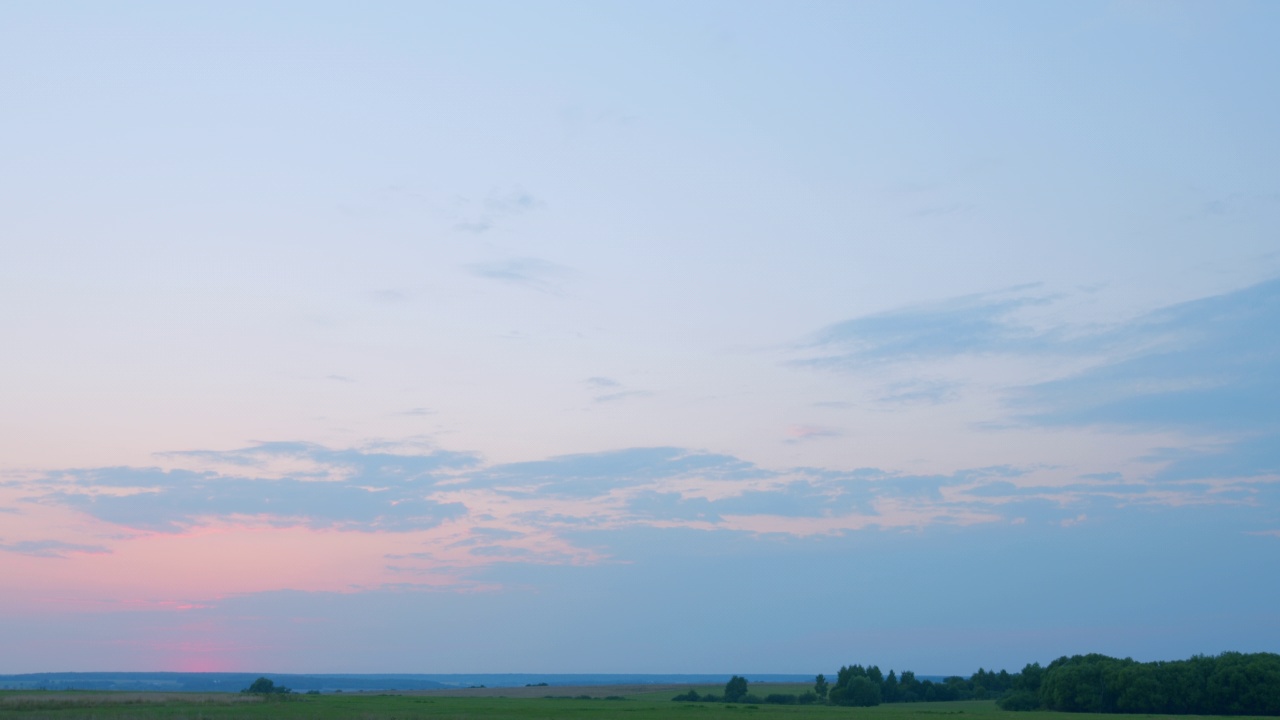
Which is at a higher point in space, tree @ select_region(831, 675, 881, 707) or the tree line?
the tree line

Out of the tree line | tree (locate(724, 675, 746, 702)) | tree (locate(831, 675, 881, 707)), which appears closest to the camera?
the tree line

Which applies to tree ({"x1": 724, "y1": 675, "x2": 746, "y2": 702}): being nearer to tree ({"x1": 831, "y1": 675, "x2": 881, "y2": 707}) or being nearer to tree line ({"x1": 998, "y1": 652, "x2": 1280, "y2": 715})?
tree ({"x1": 831, "y1": 675, "x2": 881, "y2": 707})

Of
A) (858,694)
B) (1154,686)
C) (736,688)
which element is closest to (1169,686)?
(1154,686)

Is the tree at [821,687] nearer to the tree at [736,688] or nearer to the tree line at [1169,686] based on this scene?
the tree at [736,688]

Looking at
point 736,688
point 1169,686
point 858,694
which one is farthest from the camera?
point 736,688

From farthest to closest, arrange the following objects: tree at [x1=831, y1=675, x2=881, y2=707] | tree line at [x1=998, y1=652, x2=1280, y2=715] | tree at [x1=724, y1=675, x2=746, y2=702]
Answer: tree at [x1=724, y1=675, x2=746, y2=702], tree at [x1=831, y1=675, x2=881, y2=707], tree line at [x1=998, y1=652, x2=1280, y2=715]

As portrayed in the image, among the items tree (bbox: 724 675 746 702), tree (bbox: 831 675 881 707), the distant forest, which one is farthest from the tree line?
tree (bbox: 724 675 746 702)

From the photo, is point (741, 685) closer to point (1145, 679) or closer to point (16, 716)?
point (1145, 679)

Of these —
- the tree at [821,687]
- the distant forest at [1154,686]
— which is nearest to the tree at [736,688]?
the tree at [821,687]

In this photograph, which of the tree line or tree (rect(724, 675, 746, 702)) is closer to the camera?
the tree line

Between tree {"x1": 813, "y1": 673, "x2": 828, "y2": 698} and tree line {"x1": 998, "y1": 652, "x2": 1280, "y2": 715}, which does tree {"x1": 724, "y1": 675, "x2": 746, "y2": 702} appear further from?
tree line {"x1": 998, "y1": 652, "x2": 1280, "y2": 715}

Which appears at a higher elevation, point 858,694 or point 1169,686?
point 1169,686

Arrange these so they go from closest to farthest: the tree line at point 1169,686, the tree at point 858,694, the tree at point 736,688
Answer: the tree line at point 1169,686 < the tree at point 858,694 < the tree at point 736,688

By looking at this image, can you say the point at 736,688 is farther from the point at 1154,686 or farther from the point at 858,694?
the point at 1154,686
